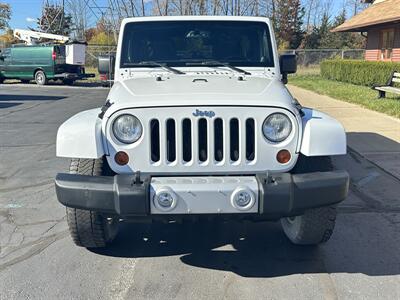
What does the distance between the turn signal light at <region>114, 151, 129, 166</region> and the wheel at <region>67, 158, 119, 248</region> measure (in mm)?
178

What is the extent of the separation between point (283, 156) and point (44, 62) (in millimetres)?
22184

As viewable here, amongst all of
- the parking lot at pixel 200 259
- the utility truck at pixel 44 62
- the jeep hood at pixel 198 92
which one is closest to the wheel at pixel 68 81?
the utility truck at pixel 44 62

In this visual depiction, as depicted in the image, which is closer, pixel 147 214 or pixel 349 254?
pixel 147 214

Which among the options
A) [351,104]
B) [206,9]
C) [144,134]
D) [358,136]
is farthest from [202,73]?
[206,9]

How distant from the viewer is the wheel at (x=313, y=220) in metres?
3.40

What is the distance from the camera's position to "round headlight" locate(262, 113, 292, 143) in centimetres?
323

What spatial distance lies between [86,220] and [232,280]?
120 centimetres

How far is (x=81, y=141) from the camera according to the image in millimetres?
3193

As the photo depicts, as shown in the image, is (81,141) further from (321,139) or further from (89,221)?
(321,139)

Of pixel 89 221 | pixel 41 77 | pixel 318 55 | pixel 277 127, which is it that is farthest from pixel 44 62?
pixel 277 127

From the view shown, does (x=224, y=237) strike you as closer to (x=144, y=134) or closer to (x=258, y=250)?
(x=258, y=250)

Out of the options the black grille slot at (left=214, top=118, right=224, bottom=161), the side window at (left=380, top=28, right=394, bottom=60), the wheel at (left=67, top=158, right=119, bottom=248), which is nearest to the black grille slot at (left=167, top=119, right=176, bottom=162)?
the black grille slot at (left=214, top=118, right=224, bottom=161)

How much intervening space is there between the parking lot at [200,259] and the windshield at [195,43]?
1639 mm

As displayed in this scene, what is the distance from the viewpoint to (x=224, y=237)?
13.8 feet
